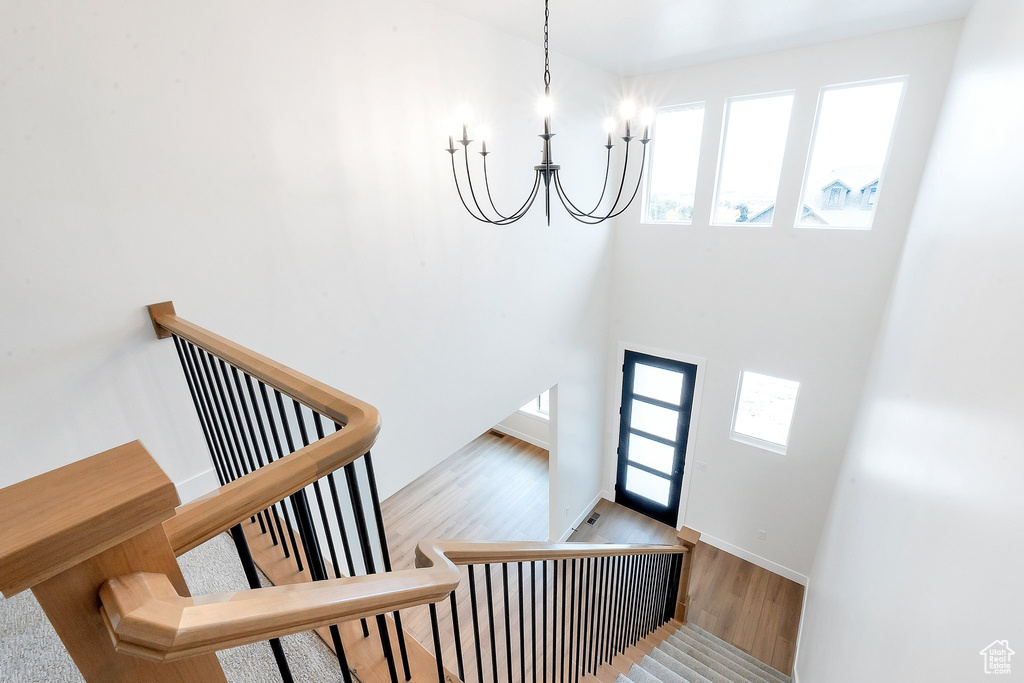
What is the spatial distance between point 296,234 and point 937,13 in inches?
172

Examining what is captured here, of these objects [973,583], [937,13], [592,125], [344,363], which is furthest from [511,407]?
[937,13]

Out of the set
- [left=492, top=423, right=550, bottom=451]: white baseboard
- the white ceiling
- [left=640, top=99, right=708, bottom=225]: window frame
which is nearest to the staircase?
[left=492, top=423, right=550, bottom=451]: white baseboard

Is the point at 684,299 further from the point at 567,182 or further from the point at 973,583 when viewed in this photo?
the point at 973,583

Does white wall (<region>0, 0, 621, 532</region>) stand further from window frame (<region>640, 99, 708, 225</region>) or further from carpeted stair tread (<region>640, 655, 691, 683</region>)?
carpeted stair tread (<region>640, 655, 691, 683</region>)

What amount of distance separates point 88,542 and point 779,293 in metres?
4.99

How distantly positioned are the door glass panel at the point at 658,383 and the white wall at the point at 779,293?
307 mm

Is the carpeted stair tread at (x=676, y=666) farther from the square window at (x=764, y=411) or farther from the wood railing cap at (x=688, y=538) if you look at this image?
the square window at (x=764, y=411)

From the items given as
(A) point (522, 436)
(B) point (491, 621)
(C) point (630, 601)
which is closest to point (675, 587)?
(C) point (630, 601)

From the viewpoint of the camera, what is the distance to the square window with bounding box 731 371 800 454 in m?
4.74

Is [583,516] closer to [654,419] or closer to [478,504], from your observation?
[478,504]

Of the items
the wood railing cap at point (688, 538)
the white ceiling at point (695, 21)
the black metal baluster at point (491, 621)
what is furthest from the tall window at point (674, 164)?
the black metal baluster at point (491, 621)

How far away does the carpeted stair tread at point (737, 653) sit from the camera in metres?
3.92

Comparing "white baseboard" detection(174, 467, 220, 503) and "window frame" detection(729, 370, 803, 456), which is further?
"window frame" detection(729, 370, 803, 456)

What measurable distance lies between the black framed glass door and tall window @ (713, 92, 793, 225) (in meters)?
1.73
